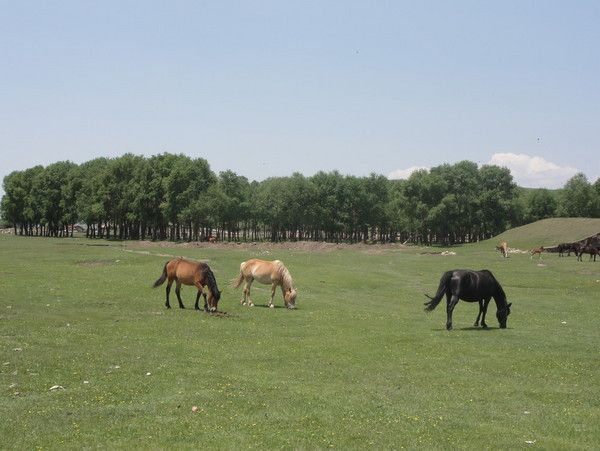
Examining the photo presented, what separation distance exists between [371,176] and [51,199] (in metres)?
74.0

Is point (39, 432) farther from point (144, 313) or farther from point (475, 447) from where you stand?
point (144, 313)

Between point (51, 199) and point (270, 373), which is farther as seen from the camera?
point (51, 199)

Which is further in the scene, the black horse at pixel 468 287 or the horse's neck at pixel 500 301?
the horse's neck at pixel 500 301

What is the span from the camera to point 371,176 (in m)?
148

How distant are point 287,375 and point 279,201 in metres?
118

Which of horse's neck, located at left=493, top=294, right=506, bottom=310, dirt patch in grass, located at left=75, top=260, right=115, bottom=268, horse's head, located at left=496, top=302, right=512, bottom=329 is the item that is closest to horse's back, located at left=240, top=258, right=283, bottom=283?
horse's neck, located at left=493, top=294, right=506, bottom=310

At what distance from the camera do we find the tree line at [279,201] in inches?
4806

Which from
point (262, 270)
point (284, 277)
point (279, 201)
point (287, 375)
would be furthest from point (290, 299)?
point (279, 201)

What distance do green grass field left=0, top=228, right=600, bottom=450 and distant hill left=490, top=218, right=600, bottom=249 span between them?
69.5 meters

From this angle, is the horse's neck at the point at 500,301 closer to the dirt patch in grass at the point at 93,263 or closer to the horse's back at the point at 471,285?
the horse's back at the point at 471,285

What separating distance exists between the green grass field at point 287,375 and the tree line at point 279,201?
88624mm

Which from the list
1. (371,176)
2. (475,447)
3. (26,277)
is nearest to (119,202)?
(371,176)

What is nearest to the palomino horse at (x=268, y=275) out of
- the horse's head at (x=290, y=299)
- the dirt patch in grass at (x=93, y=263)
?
the horse's head at (x=290, y=299)

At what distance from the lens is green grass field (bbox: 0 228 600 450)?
448 inches
